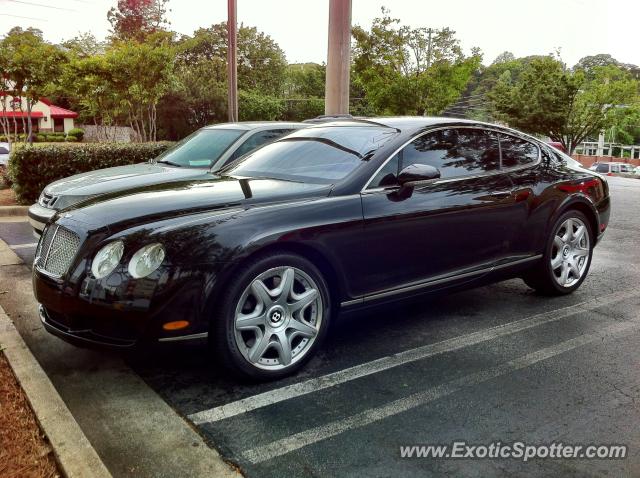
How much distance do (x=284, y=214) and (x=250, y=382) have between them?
1.00 metres

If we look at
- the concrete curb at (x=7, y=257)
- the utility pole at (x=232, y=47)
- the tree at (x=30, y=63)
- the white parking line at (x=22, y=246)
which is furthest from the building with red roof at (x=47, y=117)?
the concrete curb at (x=7, y=257)

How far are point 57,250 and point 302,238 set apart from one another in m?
1.43

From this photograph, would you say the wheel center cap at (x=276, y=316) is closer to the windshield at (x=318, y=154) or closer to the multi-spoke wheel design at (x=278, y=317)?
the multi-spoke wheel design at (x=278, y=317)

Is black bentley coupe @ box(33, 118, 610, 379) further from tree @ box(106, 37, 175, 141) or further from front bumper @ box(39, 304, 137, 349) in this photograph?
tree @ box(106, 37, 175, 141)

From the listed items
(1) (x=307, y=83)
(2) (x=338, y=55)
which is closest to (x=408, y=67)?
(2) (x=338, y=55)

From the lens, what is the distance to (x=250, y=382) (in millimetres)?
3529

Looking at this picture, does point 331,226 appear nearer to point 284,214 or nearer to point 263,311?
point 284,214

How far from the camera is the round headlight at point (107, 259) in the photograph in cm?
320

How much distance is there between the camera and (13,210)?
9828 mm

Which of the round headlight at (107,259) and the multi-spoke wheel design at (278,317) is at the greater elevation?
the round headlight at (107,259)

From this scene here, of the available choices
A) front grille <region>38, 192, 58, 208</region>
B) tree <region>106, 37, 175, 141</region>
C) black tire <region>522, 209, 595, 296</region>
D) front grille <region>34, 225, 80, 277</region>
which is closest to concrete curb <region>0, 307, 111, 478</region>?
front grille <region>34, 225, 80, 277</region>

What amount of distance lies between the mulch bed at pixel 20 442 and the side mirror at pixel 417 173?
2575 millimetres

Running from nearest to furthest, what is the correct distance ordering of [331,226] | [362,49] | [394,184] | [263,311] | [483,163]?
[263,311] < [331,226] < [394,184] < [483,163] < [362,49]

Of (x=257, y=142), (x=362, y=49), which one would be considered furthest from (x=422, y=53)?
(x=257, y=142)
